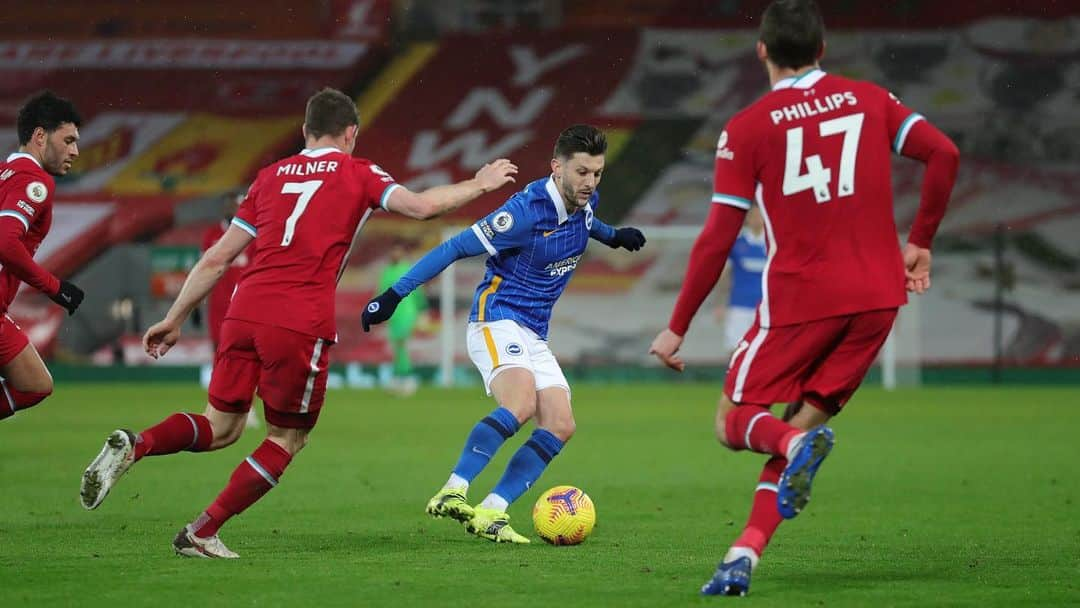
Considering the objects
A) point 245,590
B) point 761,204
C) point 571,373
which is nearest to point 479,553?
point 245,590

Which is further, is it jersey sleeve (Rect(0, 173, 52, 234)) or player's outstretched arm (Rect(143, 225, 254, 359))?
jersey sleeve (Rect(0, 173, 52, 234))

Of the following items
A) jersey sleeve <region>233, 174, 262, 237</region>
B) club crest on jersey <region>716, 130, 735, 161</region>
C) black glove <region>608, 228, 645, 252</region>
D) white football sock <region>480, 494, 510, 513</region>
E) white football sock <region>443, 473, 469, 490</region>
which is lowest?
white football sock <region>480, 494, 510, 513</region>

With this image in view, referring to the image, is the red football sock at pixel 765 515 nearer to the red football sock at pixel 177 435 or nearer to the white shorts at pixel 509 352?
the white shorts at pixel 509 352

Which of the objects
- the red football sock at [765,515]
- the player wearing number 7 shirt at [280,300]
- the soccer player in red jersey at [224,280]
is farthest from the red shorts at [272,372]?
the soccer player in red jersey at [224,280]

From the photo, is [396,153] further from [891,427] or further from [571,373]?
[891,427]

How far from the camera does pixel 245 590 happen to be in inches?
227

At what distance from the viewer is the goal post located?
84.9 feet

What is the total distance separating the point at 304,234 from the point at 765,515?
2.48 meters

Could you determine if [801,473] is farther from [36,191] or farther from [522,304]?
[36,191]

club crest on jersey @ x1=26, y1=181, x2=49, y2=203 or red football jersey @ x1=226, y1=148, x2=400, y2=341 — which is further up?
club crest on jersey @ x1=26, y1=181, x2=49, y2=203

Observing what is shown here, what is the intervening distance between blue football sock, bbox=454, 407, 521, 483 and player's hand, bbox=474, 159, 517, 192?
57.6 inches

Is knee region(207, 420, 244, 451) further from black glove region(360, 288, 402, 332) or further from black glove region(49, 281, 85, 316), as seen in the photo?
black glove region(49, 281, 85, 316)

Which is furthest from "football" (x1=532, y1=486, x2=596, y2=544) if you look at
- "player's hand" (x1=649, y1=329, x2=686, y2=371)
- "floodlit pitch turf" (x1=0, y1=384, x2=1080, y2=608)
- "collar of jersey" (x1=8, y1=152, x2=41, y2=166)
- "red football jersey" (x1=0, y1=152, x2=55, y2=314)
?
"collar of jersey" (x1=8, y1=152, x2=41, y2=166)

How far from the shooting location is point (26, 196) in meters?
7.90
